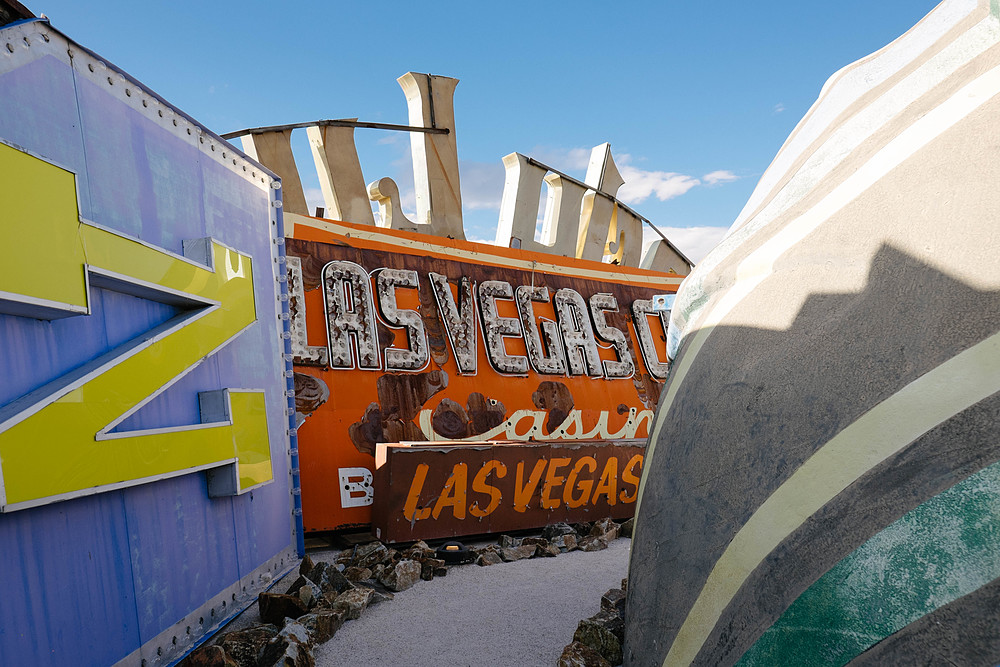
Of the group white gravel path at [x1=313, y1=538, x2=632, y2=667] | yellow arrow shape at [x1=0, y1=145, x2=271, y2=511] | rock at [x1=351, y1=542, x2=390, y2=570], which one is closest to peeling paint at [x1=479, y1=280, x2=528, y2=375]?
rock at [x1=351, y1=542, x2=390, y2=570]

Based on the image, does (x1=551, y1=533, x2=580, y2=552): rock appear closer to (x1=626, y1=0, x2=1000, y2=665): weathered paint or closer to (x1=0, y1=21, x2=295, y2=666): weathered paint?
(x1=0, y1=21, x2=295, y2=666): weathered paint

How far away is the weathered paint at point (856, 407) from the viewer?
5.17 feet

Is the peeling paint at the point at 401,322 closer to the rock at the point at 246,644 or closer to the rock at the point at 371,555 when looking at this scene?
the rock at the point at 371,555

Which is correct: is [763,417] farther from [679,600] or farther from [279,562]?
[279,562]

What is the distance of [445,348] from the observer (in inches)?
304

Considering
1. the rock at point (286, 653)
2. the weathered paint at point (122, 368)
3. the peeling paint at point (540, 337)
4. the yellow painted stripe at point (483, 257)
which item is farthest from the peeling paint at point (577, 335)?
the rock at point (286, 653)

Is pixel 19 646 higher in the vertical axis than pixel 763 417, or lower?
lower

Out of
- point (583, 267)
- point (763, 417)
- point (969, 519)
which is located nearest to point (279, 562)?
point (763, 417)

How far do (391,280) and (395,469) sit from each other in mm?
2421

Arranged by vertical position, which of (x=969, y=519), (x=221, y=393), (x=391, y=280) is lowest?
(x=969, y=519)

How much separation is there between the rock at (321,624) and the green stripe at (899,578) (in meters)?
2.71

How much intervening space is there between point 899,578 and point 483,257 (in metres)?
7.32

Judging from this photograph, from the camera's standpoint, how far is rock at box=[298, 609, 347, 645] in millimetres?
3730

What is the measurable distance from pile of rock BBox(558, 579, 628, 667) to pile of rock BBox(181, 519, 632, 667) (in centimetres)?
5
